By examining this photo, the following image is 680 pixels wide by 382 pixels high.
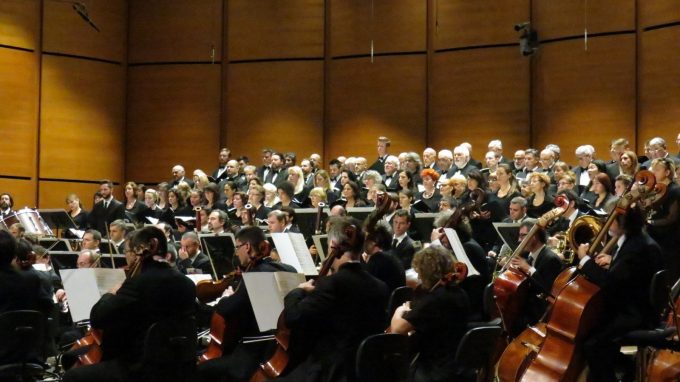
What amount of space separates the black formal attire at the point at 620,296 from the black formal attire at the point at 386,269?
145 centimetres

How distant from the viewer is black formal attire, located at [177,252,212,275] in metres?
8.45

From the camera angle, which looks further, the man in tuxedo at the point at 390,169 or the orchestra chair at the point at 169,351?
the man in tuxedo at the point at 390,169

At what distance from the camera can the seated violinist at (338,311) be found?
4.77 meters

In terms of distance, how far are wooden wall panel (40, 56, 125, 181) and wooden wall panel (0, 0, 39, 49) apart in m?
0.38

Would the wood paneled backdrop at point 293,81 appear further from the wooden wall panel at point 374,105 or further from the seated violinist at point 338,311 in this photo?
the seated violinist at point 338,311

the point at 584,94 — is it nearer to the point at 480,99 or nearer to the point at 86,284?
the point at 480,99

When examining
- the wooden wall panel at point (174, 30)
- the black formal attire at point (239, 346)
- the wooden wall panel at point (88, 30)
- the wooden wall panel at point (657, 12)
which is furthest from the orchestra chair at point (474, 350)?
the wooden wall panel at point (88, 30)

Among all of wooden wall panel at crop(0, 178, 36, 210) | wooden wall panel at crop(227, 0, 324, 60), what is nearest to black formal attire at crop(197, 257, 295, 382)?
wooden wall panel at crop(0, 178, 36, 210)

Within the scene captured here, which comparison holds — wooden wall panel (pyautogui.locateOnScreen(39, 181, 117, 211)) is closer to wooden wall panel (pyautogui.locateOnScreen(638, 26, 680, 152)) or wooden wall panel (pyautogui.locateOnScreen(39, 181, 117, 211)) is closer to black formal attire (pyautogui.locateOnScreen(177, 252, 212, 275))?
black formal attire (pyautogui.locateOnScreen(177, 252, 212, 275))

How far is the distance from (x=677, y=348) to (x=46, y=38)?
11.6 meters

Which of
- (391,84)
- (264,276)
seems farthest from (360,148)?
(264,276)

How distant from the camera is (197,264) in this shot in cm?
852

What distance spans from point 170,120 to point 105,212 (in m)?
3.27

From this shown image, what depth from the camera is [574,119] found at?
481 inches
